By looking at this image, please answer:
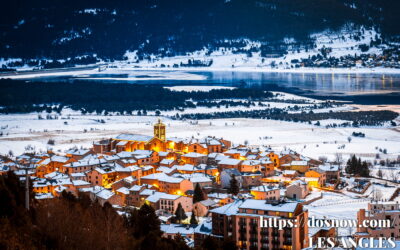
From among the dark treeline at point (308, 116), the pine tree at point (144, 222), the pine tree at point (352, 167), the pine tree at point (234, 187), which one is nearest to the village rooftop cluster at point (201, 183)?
the pine tree at point (234, 187)

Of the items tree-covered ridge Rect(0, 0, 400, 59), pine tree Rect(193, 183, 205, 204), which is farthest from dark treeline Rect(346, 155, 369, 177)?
tree-covered ridge Rect(0, 0, 400, 59)

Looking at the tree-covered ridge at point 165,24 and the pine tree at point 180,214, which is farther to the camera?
the tree-covered ridge at point 165,24

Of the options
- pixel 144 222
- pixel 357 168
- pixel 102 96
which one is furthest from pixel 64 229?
pixel 102 96

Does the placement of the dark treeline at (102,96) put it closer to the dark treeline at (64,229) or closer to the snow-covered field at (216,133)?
the snow-covered field at (216,133)

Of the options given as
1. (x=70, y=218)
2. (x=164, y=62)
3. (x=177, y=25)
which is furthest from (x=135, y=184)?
(x=177, y=25)

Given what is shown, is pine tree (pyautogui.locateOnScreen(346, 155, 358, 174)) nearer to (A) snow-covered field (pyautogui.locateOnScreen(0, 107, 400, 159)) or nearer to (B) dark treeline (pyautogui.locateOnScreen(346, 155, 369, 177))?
(B) dark treeline (pyautogui.locateOnScreen(346, 155, 369, 177))

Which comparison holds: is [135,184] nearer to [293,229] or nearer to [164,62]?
[293,229]

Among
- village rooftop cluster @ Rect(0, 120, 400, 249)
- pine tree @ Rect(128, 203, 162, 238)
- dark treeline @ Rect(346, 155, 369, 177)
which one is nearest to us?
pine tree @ Rect(128, 203, 162, 238)
